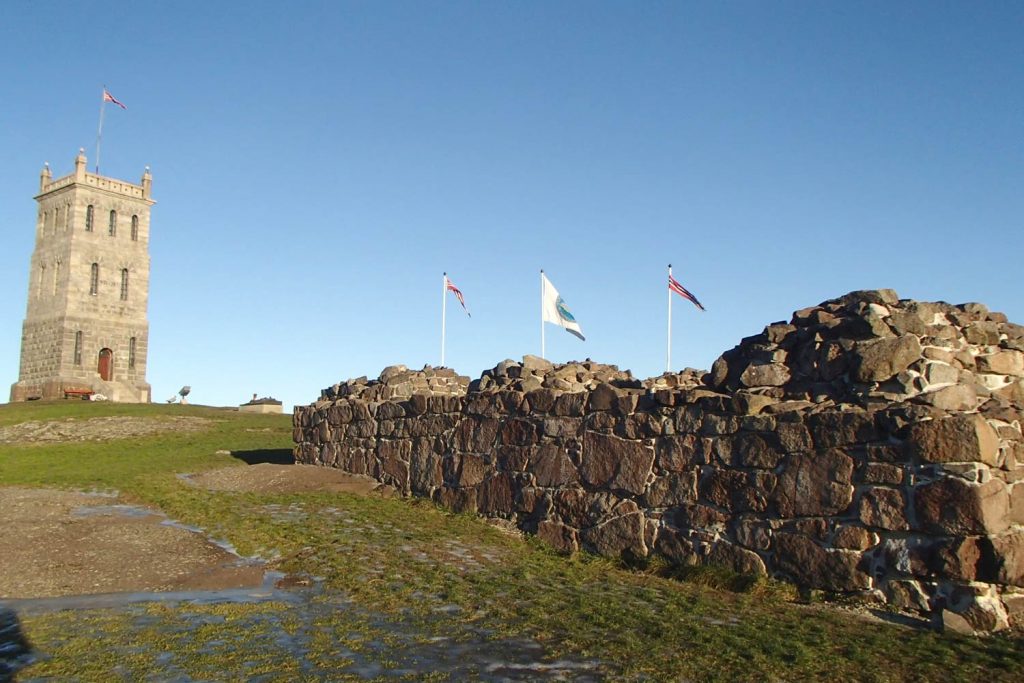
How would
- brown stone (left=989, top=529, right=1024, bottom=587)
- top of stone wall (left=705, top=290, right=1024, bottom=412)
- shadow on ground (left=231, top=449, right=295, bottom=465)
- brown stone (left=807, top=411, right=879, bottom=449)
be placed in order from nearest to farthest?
brown stone (left=989, top=529, right=1024, bottom=587) → brown stone (left=807, top=411, right=879, bottom=449) → top of stone wall (left=705, top=290, right=1024, bottom=412) → shadow on ground (left=231, top=449, right=295, bottom=465)

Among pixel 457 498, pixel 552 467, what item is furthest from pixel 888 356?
pixel 457 498

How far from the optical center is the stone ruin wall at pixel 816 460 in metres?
8.48

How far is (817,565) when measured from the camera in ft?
30.8

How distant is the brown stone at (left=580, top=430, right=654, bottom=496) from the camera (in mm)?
11672

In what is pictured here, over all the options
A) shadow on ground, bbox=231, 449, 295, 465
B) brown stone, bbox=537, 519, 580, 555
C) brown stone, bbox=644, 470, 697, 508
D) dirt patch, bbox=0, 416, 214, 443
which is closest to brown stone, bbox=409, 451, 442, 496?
brown stone, bbox=537, 519, 580, 555

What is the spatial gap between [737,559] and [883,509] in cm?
184

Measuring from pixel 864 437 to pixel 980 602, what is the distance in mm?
1899

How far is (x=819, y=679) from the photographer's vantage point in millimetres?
6656

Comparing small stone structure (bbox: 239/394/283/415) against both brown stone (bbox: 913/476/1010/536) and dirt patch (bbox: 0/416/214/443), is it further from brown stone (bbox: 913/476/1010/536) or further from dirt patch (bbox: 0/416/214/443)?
brown stone (bbox: 913/476/1010/536)

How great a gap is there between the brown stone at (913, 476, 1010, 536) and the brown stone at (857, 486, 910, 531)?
20cm

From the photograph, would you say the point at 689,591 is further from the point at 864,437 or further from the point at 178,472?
the point at 178,472

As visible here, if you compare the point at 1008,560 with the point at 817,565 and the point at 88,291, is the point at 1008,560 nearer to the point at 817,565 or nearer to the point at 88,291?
the point at 817,565

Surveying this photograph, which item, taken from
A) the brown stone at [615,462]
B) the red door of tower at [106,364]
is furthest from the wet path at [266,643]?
the red door of tower at [106,364]

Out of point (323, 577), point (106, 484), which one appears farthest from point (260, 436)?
point (323, 577)
